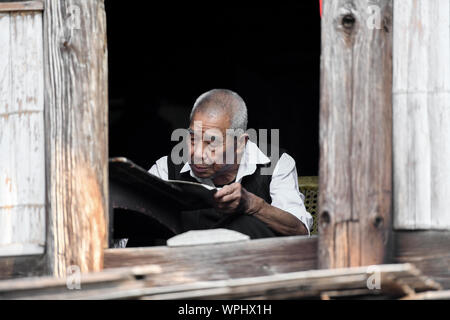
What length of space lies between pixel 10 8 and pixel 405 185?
7.42ft

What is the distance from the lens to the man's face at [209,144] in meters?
5.99

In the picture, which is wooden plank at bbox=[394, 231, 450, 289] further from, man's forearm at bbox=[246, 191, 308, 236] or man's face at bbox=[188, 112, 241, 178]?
man's face at bbox=[188, 112, 241, 178]

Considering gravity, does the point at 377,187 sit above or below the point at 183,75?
below

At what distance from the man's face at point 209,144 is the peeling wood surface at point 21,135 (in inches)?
53.4

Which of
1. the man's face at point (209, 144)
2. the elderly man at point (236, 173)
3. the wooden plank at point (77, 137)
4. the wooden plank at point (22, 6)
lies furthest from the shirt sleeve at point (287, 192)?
the wooden plank at point (22, 6)

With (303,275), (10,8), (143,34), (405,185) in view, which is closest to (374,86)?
(405,185)

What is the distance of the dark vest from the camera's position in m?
5.82

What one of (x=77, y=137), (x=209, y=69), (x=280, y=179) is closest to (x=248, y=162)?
(x=280, y=179)

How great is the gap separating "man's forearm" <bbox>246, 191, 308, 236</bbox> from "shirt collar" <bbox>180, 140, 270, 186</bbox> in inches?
21.7

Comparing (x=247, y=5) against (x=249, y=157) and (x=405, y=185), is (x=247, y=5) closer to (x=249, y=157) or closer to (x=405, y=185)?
(x=249, y=157)

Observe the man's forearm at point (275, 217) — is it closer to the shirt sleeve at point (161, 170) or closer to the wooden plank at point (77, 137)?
the shirt sleeve at point (161, 170)

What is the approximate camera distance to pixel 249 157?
250 inches

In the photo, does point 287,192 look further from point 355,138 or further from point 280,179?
point 355,138

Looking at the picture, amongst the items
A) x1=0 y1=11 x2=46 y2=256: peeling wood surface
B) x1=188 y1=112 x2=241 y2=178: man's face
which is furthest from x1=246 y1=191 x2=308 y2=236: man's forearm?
x1=0 y1=11 x2=46 y2=256: peeling wood surface
